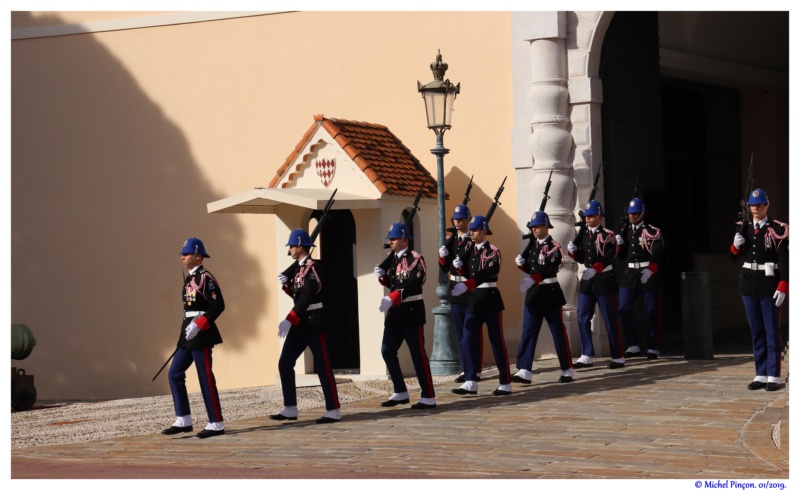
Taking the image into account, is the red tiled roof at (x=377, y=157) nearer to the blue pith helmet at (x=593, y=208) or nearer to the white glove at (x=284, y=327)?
the blue pith helmet at (x=593, y=208)

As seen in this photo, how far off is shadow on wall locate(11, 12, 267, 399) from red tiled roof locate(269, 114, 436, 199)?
3002 mm

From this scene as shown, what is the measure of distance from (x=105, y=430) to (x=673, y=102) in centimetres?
1197

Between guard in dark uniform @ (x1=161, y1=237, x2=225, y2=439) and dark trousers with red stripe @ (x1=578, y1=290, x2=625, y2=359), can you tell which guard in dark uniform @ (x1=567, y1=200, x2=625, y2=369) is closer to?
dark trousers with red stripe @ (x1=578, y1=290, x2=625, y2=359)

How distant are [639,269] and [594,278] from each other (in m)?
0.66

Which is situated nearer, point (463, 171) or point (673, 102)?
point (463, 171)

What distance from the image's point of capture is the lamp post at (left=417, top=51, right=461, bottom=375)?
15203mm

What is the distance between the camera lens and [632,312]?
1588 centimetres

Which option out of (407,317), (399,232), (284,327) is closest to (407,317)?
(407,317)

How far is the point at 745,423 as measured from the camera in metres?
11.0

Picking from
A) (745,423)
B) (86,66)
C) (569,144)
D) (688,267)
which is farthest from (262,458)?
(688,267)

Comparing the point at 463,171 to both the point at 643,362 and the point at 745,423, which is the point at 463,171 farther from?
the point at 745,423

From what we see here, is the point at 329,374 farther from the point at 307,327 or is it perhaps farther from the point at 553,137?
the point at 553,137

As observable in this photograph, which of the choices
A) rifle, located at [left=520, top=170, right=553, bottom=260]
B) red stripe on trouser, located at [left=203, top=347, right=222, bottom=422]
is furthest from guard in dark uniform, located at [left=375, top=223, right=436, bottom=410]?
rifle, located at [left=520, top=170, right=553, bottom=260]

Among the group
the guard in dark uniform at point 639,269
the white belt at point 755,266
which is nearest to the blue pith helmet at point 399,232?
the white belt at point 755,266
